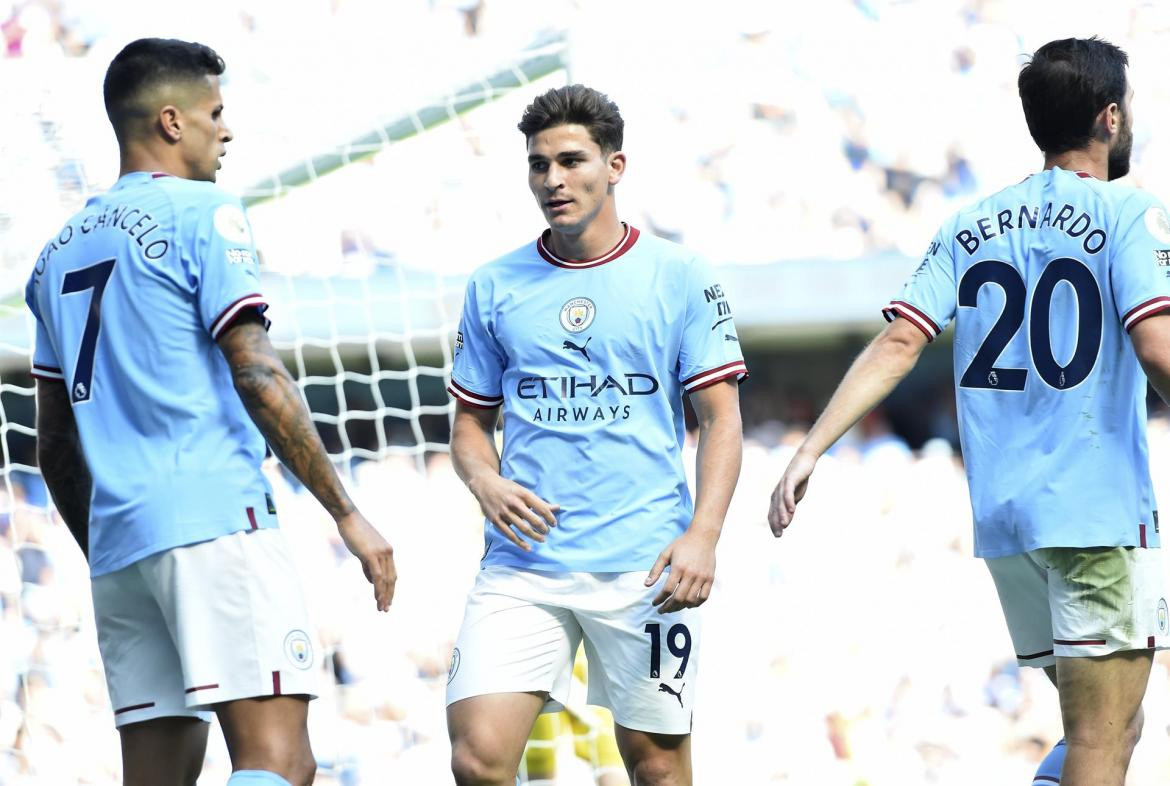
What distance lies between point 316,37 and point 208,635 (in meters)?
9.30

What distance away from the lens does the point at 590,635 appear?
3.38 m

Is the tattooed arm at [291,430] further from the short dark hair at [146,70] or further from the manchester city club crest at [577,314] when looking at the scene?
the manchester city club crest at [577,314]

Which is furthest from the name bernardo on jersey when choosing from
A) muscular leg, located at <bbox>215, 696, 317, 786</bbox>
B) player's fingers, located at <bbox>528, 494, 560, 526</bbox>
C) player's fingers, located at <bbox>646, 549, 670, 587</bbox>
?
muscular leg, located at <bbox>215, 696, 317, 786</bbox>

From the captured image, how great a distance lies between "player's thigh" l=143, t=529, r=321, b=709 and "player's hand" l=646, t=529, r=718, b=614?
0.76 metres

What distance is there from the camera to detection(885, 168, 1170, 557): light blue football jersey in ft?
10.2

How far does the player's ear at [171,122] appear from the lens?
3.07m

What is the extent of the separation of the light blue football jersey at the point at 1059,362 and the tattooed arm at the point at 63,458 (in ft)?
6.37

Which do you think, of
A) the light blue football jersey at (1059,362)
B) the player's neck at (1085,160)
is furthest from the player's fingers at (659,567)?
the player's neck at (1085,160)

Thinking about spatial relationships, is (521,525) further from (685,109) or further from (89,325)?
(685,109)

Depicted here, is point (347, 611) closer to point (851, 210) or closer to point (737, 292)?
point (737, 292)

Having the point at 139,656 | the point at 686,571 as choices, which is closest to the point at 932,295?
the point at 686,571

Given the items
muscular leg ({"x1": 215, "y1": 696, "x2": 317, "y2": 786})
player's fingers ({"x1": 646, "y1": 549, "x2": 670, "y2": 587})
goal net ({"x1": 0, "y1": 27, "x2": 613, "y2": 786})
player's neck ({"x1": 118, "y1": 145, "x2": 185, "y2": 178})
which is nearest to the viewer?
muscular leg ({"x1": 215, "y1": 696, "x2": 317, "y2": 786})

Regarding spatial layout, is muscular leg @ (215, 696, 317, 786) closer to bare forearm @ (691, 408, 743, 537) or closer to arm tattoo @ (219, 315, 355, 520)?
arm tattoo @ (219, 315, 355, 520)

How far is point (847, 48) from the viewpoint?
14.6 m
